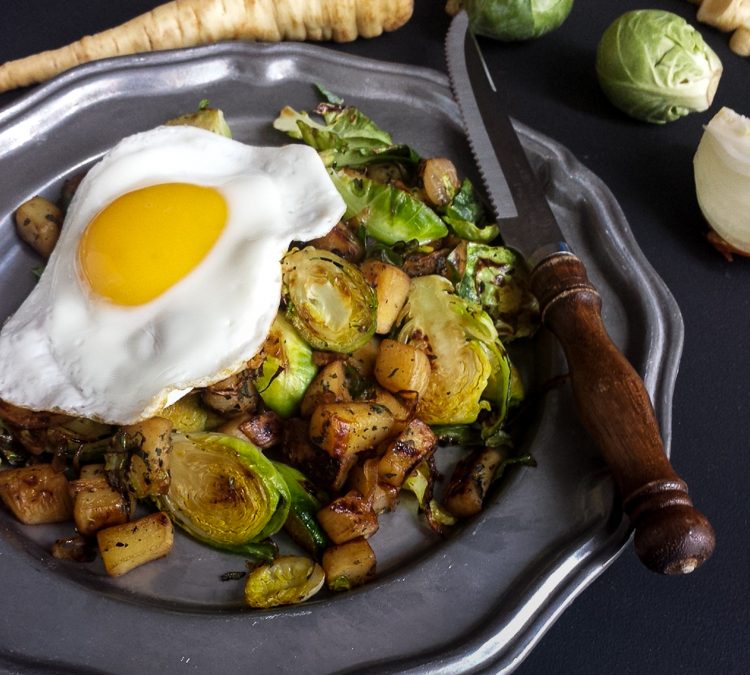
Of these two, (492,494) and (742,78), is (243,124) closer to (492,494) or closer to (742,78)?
(492,494)

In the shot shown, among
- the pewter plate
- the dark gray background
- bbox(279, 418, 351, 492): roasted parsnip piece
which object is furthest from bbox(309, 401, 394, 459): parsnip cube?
the dark gray background

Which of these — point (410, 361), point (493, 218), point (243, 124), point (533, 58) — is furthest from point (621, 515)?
point (533, 58)

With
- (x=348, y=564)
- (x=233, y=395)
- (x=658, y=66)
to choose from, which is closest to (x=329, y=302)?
(x=233, y=395)

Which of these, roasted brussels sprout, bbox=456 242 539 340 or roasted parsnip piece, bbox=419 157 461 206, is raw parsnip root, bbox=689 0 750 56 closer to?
roasted parsnip piece, bbox=419 157 461 206

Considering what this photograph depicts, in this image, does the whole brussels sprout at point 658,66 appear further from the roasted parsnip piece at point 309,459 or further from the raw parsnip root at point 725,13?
the roasted parsnip piece at point 309,459

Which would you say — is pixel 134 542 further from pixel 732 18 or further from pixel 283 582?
pixel 732 18
